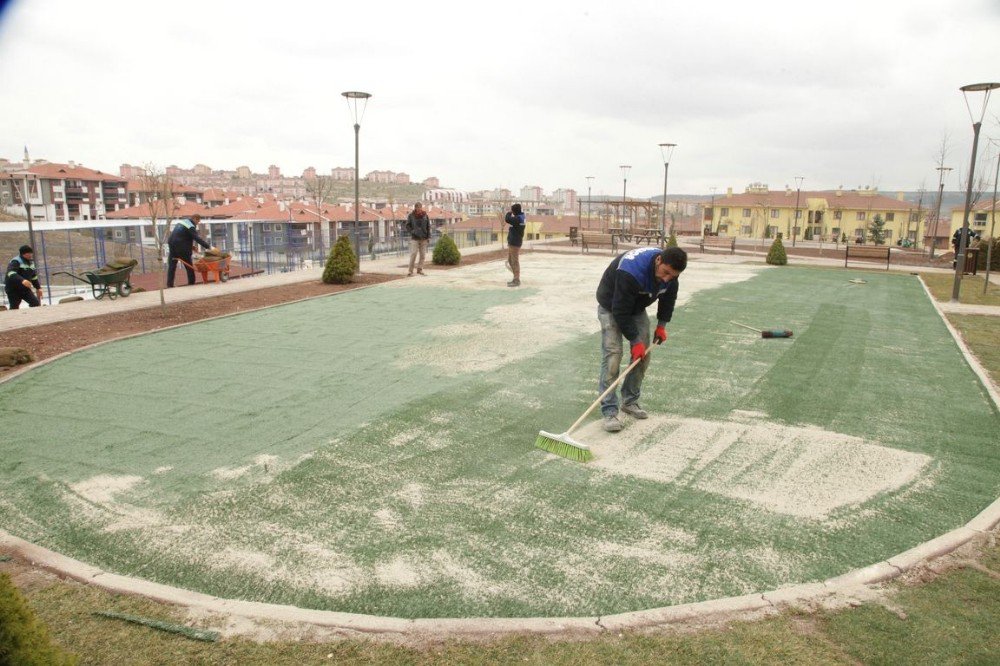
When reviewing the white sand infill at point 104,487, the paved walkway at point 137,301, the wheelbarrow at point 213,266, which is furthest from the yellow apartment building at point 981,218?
the white sand infill at point 104,487

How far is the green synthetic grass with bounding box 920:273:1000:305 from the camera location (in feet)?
43.0

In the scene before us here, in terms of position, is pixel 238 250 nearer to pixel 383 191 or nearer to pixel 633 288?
pixel 633 288

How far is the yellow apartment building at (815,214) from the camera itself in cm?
6794

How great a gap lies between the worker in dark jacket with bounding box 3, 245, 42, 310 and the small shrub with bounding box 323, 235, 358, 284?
16.6 feet

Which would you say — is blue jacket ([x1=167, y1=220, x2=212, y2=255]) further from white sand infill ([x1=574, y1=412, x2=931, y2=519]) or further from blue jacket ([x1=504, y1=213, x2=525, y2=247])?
white sand infill ([x1=574, y1=412, x2=931, y2=519])

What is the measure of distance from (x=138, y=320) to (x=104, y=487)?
20.0 feet

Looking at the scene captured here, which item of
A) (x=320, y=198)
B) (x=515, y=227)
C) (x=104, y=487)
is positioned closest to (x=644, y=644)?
(x=104, y=487)

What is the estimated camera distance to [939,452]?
→ 4.79 m

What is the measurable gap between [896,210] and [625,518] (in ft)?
252

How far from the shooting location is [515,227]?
504 inches

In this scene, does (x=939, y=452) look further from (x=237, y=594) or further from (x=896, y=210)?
(x=896, y=210)

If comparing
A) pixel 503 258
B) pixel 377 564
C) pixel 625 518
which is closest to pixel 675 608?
pixel 625 518

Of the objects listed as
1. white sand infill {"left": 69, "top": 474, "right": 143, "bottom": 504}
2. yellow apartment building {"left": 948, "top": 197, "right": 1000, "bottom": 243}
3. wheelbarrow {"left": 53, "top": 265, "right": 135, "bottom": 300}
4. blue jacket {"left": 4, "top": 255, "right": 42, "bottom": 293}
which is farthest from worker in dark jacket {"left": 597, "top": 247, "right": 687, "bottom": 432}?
yellow apartment building {"left": 948, "top": 197, "right": 1000, "bottom": 243}

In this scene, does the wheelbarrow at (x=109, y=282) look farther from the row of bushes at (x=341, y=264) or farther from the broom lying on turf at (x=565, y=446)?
the broom lying on turf at (x=565, y=446)
